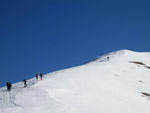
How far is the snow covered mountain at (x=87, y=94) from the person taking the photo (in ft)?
70.3

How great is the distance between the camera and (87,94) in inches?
1042

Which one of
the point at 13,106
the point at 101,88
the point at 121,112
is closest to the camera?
the point at 13,106

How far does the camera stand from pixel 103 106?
2348cm

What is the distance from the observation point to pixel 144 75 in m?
41.5

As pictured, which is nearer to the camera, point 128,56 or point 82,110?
point 82,110

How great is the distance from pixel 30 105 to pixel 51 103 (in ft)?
6.36

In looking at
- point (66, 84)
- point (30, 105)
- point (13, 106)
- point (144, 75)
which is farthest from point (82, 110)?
point (144, 75)

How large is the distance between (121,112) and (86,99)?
3907 millimetres

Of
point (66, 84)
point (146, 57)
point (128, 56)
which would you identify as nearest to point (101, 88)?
point (66, 84)

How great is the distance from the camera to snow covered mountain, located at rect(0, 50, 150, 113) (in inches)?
844

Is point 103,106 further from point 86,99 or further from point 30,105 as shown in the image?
point 30,105

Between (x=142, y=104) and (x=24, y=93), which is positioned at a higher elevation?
(x=24, y=93)

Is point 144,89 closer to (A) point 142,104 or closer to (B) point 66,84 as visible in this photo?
(A) point 142,104

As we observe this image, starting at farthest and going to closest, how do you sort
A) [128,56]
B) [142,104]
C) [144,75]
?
[128,56] → [144,75] → [142,104]
